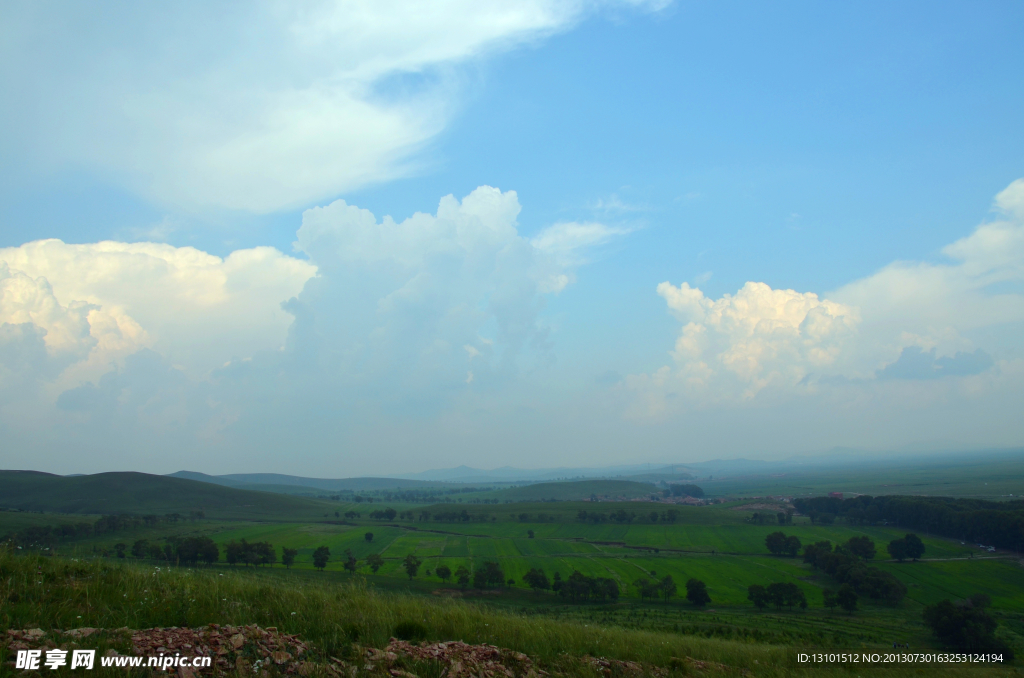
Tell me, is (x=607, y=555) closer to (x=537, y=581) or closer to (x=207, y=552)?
(x=537, y=581)

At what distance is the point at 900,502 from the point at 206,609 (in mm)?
154327

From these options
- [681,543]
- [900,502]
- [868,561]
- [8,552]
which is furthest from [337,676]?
[900,502]

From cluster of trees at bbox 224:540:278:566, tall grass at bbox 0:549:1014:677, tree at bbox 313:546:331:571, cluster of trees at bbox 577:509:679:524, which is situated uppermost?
tall grass at bbox 0:549:1014:677

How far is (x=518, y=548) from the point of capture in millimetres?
113562

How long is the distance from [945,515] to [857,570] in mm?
54288

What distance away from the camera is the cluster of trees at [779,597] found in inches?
2453

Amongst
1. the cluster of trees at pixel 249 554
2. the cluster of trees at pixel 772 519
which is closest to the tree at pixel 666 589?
the cluster of trees at pixel 249 554

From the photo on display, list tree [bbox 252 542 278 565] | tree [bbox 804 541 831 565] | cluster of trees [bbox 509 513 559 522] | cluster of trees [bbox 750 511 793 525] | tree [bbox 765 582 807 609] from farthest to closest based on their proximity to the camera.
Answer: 1. cluster of trees [bbox 509 513 559 522]
2. cluster of trees [bbox 750 511 793 525]
3. tree [bbox 804 541 831 565]
4. tree [bbox 252 542 278 565]
5. tree [bbox 765 582 807 609]

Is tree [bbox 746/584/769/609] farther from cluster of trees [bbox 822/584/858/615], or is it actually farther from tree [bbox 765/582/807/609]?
cluster of trees [bbox 822/584/858/615]

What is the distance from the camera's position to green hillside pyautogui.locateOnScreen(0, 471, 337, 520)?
163 m

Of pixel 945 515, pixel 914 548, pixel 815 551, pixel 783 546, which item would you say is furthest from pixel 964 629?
pixel 945 515

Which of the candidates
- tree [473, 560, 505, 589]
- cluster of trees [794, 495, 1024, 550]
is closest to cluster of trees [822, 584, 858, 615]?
tree [473, 560, 505, 589]

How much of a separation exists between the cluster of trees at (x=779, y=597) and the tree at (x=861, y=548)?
3583 centimetres

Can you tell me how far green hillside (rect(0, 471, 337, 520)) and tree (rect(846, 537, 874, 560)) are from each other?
157176 millimetres
